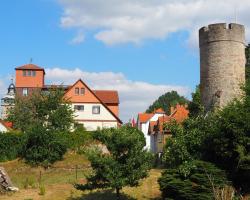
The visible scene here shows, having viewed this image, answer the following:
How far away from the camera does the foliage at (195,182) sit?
63.6ft

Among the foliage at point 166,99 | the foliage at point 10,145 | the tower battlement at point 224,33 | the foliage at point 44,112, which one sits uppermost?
the foliage at point 166,99

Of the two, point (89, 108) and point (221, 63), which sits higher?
point (221, 63)

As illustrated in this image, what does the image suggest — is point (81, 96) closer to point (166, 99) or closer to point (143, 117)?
point (143, 117)

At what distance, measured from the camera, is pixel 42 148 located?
39906 millimetres

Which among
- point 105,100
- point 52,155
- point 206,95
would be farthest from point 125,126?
point 105,100

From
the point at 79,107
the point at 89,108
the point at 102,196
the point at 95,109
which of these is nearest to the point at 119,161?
the point at 102,196

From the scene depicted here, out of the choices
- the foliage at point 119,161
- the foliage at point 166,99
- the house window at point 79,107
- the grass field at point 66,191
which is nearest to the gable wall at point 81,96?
the house window at point 79,107

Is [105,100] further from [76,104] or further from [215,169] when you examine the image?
[215,169]

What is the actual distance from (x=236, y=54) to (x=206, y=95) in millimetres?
3107

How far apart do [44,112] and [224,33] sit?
27.0 metres

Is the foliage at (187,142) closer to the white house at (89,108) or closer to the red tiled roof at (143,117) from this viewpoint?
the white house at (89,108)

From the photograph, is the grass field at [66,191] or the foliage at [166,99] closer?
the grass field at [66,191]

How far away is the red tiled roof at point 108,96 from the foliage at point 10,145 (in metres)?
27.1

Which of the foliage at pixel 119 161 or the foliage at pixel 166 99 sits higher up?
the foliage at pixel 166 99
